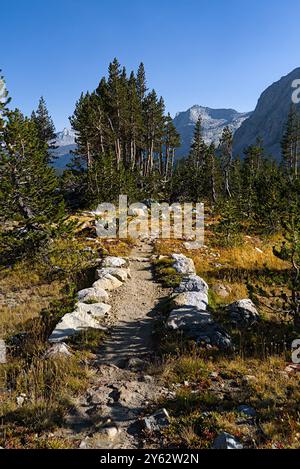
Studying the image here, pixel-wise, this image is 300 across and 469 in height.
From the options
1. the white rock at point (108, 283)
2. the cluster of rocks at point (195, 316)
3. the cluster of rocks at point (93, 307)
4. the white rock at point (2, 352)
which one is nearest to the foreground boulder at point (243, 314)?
the cluster of rocks at point (195, 316)

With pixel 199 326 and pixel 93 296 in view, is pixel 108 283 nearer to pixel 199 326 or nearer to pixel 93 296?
pixel 93 296

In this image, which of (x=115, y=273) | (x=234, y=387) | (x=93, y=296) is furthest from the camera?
(x=115, y=273)

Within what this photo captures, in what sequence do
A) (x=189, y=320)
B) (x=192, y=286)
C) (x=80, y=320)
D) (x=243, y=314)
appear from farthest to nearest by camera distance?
(x=192, y=286)
(x=243, y=314)
(x=80, y=320)
(x=189, y=320)

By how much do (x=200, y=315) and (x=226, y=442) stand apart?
475cm

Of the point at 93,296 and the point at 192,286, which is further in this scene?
the point at 192,286

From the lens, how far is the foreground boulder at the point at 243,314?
9.50m

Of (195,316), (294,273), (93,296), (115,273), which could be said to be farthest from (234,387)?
A: (115,273)

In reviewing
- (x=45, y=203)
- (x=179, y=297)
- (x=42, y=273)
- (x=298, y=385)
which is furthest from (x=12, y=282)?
(x=298, y=385)

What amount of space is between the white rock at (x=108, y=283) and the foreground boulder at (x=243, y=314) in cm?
476

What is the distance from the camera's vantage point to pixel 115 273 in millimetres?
13469

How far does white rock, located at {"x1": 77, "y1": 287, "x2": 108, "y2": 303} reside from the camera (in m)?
10.9

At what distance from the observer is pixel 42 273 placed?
15.6 meters

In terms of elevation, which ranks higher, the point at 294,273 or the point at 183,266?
the point at 294,273
